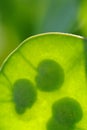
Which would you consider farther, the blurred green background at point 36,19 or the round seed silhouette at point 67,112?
the blurred green background at point 36,19

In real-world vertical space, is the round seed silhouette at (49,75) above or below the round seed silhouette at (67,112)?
above

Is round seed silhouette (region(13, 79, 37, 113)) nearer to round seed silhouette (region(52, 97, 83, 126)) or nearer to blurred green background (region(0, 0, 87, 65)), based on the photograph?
round seed silhouette (region(52, 97, 83, 126))

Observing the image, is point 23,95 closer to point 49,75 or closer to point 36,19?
point 49,75

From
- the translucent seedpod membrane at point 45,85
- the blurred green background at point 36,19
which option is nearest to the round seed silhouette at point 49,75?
the translucent seedpod membrane at point 45,85

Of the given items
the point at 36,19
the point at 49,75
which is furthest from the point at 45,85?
the point at 36,19

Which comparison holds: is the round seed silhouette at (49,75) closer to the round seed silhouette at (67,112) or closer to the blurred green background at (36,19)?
the round seed silhouette at (67,112)

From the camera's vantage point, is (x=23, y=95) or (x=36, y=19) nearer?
(x=23, y=95)
